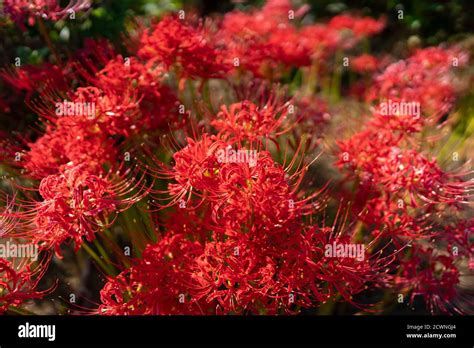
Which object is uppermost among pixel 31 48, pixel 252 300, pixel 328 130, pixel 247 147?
pixel 31 48

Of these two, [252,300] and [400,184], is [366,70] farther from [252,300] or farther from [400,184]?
[252,300]

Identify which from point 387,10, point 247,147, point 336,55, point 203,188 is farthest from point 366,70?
point 203,188

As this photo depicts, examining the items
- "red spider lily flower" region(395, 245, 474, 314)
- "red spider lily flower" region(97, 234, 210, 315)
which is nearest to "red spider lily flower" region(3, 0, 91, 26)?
"red spider lily flower" region(97, 234, 210, 315)

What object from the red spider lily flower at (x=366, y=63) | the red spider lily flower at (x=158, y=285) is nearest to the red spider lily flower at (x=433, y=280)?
the red spider lily flower at (x=158, y=285)

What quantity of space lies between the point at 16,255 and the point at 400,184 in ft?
3.14

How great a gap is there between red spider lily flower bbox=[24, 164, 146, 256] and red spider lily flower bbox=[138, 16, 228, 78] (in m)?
0.44

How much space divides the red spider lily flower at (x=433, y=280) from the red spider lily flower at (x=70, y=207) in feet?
2.48

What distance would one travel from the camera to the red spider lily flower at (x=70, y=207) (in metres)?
1.14

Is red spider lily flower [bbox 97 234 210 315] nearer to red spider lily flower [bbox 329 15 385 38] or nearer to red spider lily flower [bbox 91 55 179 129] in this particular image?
red spider lily flower [bbox 91 55 179 129]

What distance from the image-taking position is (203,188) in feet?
3.75

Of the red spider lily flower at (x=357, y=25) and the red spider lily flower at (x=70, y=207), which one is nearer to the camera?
the red spider lily flower at (x=70, y=207)

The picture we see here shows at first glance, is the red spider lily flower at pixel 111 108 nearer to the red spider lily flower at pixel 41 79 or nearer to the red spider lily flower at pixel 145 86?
the red spider lily flower at pixel 145 86

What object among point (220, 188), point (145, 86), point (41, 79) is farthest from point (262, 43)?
point (220, 188)

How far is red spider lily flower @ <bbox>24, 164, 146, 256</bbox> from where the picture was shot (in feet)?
3.75
